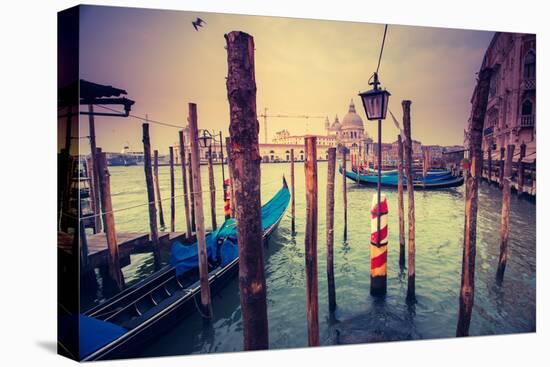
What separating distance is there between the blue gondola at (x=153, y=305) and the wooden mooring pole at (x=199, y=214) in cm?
15

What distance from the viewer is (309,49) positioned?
2.59m

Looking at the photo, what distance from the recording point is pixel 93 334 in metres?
2.01

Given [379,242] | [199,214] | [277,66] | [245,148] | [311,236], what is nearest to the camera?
[245,148]

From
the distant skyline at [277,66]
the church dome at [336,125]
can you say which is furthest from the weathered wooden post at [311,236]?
the church dome at [336,125]

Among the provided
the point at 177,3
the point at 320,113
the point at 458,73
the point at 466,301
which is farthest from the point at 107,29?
the point at 466,301

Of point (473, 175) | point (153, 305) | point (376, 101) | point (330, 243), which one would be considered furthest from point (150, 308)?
point (473, 175)

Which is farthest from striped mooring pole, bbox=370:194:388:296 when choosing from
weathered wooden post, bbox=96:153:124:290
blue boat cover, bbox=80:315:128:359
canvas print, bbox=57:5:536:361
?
weathered wooden post, bbox=96:153:124:290

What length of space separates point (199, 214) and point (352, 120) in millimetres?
1798

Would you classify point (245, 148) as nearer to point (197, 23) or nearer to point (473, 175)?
point (197, 23)

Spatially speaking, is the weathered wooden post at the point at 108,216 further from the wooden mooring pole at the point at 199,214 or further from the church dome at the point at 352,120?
the church dome at the point at 352,120

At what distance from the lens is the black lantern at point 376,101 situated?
7.70 feet

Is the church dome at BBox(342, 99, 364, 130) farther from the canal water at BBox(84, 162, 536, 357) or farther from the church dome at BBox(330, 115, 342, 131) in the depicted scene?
the canal water at BBox(84, 162, 536, 357)

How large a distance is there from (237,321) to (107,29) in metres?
2.68
